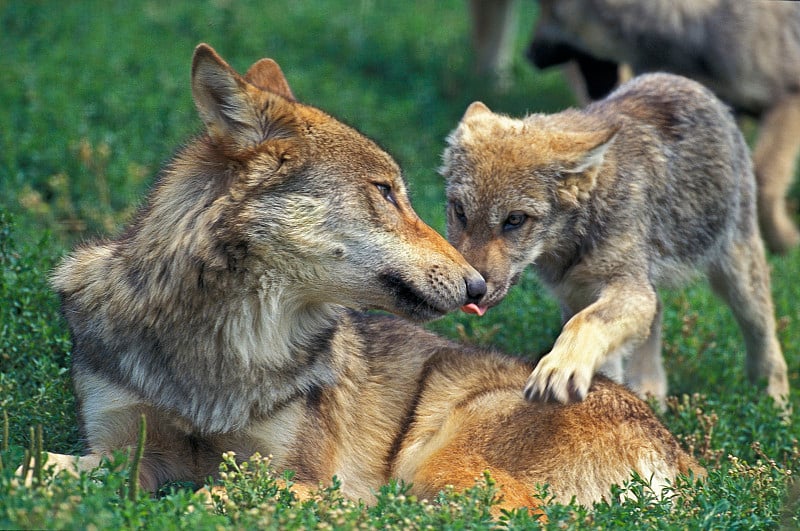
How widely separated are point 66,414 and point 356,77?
6332 millimetres

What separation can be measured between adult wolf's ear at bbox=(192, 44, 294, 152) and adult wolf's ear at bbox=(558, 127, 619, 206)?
168cm

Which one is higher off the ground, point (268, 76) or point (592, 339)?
point (268, 76)

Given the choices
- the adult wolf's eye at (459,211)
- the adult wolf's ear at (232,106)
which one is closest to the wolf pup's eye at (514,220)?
the adult wolf's eye at (459,211)

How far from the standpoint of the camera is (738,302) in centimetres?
632

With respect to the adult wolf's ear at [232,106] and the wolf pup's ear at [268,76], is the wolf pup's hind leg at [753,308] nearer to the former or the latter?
the wolf pup's ear at [268,76]

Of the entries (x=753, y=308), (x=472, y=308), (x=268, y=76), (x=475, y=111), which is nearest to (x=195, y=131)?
(x=268, y=76)

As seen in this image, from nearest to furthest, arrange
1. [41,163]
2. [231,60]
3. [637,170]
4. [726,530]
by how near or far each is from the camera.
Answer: [726,530], [637,170], [41,163], [231,60]

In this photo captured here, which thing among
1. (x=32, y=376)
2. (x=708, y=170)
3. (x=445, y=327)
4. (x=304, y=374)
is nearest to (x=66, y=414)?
(x=32, y=376)

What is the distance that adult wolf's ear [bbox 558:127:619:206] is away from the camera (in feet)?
16.7

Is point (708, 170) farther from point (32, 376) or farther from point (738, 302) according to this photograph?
point (32, 376)

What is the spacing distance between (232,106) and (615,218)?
2.27 metres

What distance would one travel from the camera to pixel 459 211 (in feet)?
16.8

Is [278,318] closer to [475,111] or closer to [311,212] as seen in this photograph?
[311,212]

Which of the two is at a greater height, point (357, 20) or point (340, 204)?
point (340, 204)
